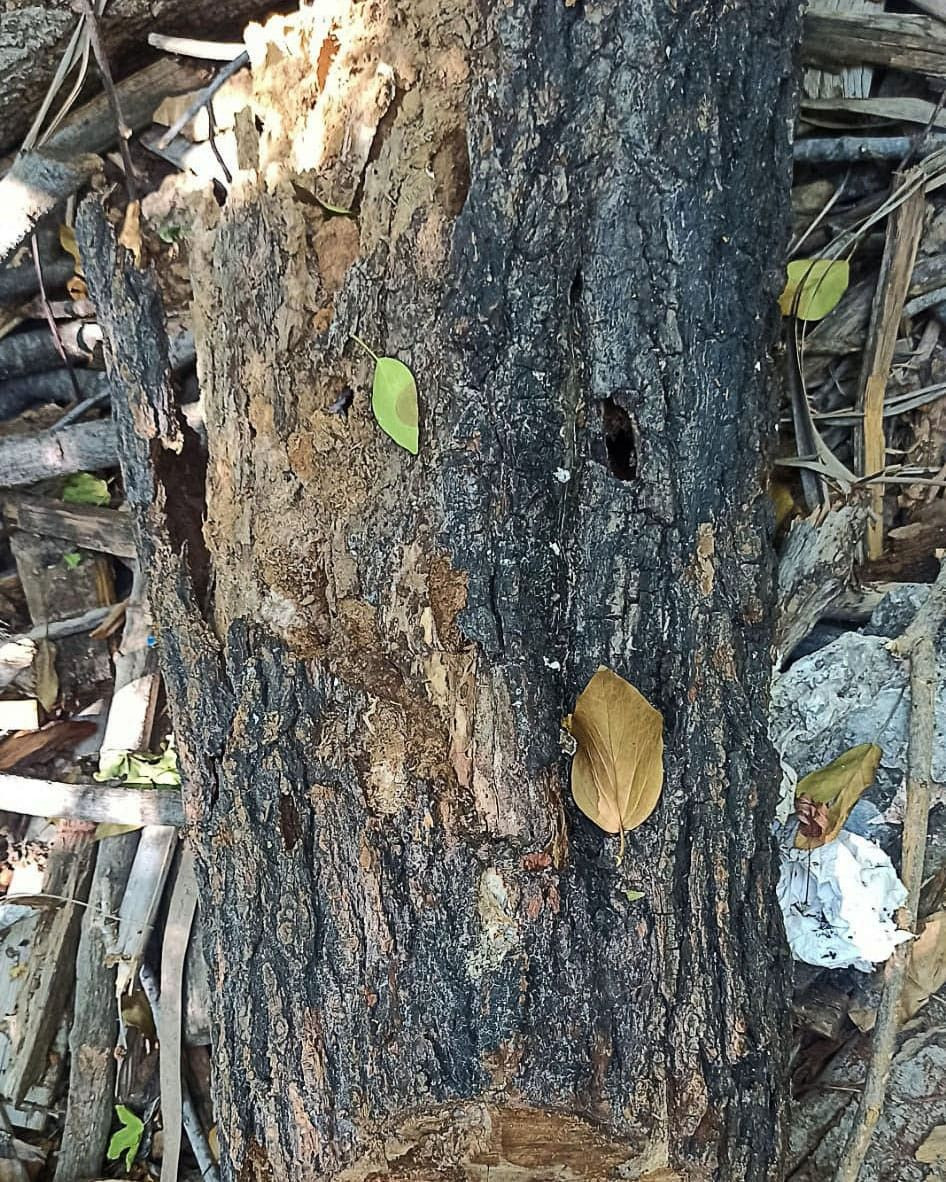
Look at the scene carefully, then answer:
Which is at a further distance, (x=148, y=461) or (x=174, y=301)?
(x=174, y=301)

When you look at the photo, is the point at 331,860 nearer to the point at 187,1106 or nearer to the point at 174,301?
the point at 187,1106

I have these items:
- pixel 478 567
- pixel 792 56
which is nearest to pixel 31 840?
pixel 478 567

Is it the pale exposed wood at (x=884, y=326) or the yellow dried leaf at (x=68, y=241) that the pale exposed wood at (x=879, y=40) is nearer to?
the pale exposed wood at (x=884, y=326)

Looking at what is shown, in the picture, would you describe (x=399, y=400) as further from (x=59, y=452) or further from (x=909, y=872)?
(x=909, y=872)

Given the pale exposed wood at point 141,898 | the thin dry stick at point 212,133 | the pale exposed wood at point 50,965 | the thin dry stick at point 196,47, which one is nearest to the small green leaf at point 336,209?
the thin dry stick at point 212,133

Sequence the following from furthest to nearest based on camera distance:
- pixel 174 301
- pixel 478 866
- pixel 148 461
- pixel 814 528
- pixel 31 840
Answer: pixel 31 840 → pixel 174 301 → pixel 814 528 → pixel 148 461 → pixel 478 866

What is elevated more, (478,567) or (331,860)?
(478,567)

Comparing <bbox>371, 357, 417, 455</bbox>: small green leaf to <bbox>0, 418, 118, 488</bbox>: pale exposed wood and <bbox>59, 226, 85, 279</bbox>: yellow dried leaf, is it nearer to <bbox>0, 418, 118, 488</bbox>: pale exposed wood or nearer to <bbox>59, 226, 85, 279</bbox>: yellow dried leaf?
<bbox>0, 418, 118, 488</bbox>: pale exposed wood

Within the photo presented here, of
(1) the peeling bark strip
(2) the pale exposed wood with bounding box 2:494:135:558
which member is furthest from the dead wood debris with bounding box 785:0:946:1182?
(2) the pale exposed wood with bounding box 2:494:135:558
